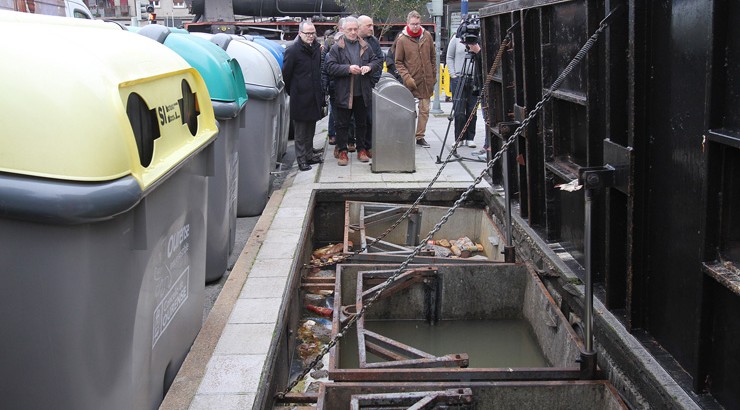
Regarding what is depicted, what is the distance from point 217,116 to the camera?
18.7 feet

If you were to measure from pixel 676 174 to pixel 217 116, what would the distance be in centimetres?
363

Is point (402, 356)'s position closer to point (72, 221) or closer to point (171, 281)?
point (171, 281)

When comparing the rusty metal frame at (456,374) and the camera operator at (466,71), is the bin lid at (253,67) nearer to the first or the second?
the camera operator at (466,71)

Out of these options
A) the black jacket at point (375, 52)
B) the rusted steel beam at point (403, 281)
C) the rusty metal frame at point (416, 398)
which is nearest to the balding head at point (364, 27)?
the black jacket at point (375, 52)

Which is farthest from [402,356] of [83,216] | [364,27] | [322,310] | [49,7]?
[49,7]

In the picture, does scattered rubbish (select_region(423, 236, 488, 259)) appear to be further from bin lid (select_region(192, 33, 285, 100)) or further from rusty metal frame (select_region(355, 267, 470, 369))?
bin lid (select_region(192, 33, 285, 100))

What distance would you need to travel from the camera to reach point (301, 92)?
9.86 meters

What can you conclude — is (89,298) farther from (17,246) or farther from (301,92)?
(301,92)

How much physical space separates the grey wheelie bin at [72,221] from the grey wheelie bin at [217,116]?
91.9 inches

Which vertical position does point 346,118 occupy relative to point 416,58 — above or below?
below

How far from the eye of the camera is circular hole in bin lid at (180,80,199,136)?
4093 mm

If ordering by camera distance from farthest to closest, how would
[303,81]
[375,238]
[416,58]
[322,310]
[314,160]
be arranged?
1. [416,58]
2. [314,160]
3. [303,81]
4. [375,238]
5. [322,310]

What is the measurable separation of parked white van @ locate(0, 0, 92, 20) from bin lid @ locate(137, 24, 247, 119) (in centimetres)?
831

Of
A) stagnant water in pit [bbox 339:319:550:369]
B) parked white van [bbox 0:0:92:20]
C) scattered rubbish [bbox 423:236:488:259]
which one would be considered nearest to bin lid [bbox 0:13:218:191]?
stagnant water in pit [bbox 339:319:550:369]
